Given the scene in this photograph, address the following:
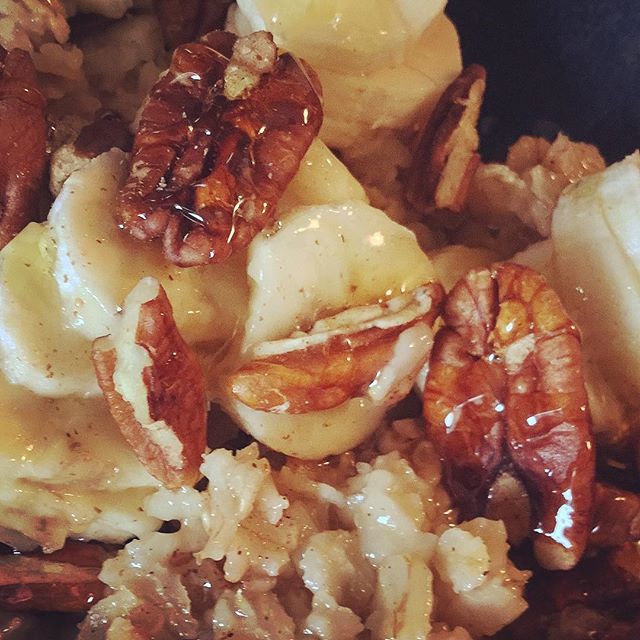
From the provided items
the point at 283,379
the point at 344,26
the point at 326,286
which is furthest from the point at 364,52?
the point at 283,379

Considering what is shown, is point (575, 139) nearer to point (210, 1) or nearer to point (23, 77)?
point (210, 1)

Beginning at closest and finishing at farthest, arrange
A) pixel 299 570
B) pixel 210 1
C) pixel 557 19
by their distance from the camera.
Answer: pixel 299 570
pixel 210 1
pixel 557 19

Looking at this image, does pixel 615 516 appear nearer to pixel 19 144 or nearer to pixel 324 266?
pixel 324 266

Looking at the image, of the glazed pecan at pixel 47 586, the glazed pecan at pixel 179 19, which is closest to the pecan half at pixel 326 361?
the glazed pecan at pixel 47 586

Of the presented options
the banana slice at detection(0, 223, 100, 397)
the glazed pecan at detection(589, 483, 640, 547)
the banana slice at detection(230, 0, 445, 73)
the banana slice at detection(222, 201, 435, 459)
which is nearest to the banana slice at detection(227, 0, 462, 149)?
the banana slice at detection(230, 0, 445, 73)

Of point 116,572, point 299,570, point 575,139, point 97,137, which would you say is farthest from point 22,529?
point 575,139

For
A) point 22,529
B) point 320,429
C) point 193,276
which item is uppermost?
point 193,276
